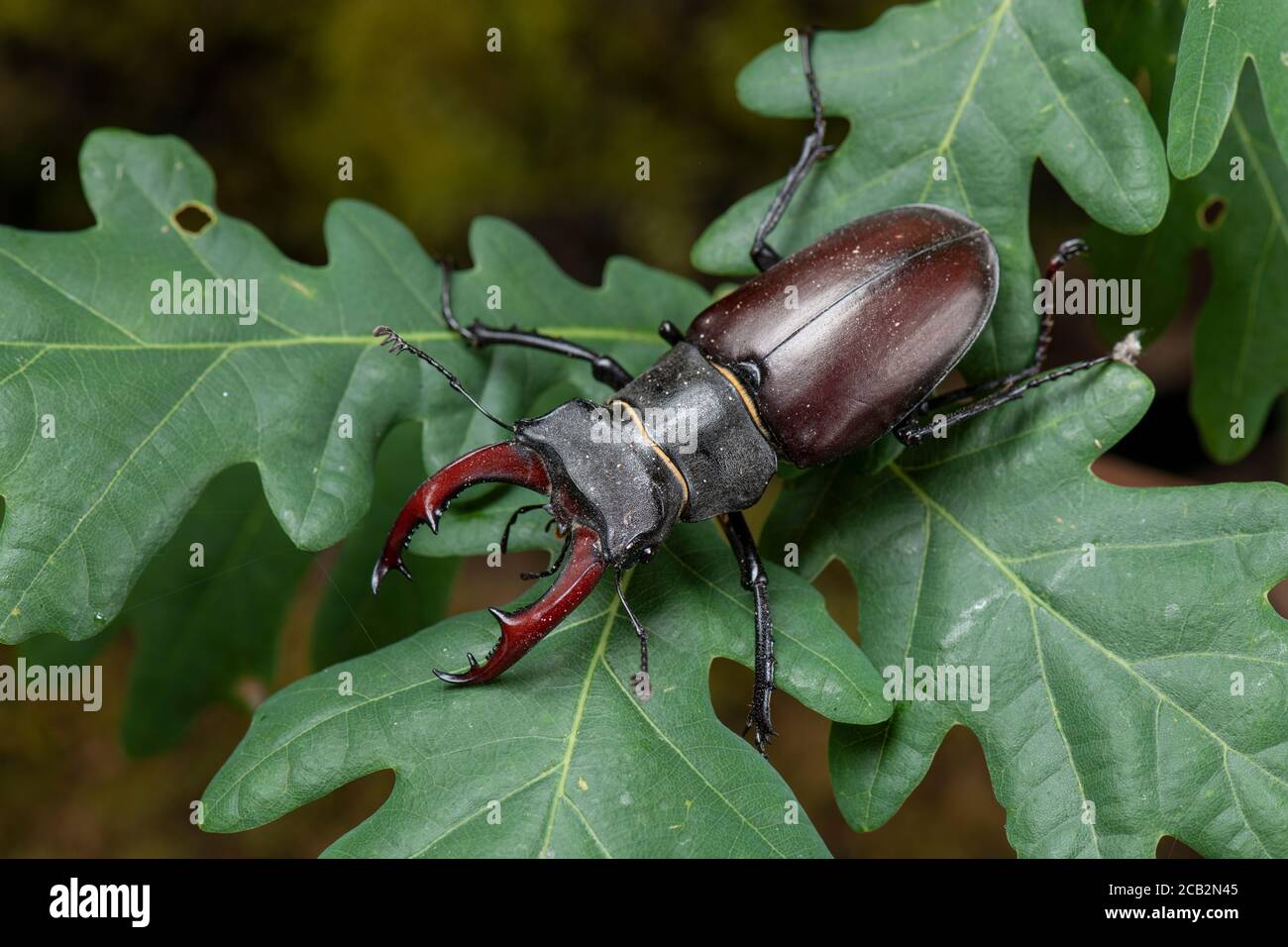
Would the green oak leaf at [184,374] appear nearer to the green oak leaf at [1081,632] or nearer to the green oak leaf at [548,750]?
the green oak leaf at [548,750]

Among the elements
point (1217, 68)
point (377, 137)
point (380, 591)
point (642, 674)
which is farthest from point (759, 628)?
point (377, 137)

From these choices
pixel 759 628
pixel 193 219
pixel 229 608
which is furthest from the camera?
pixel 229 608

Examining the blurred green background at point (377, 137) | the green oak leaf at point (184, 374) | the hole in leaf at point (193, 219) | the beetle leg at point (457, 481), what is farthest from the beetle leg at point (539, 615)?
the blurred green background at point (377, 137)

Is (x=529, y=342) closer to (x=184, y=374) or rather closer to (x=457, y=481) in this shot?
(x=457, y=481)

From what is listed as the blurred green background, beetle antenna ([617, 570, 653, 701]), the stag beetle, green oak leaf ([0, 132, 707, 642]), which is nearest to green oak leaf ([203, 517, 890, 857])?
beetle antenna ([617, 570, 653, 701])

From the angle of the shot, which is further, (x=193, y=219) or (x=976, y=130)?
(x=193, y=219)
